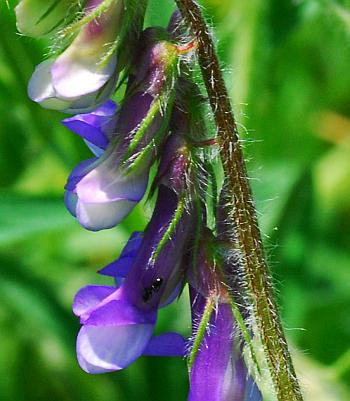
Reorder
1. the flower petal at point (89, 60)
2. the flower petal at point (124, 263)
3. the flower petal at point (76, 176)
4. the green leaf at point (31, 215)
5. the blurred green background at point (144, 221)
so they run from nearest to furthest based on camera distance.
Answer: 1. the flower petal at point (89, 60)
2. the flower petal at point (76, 176)
3. the flower petal at point (124, 263)
4. the green leaf at point (31, 215)
5. the blurred green background at point (144, 221)

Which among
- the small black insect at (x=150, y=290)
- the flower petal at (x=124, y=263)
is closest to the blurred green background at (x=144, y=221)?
the flower petal at (x=124, y=263)

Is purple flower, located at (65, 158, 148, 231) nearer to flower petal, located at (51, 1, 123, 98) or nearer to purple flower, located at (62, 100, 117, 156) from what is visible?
purple flower, located at (62, 100, 117, 156)

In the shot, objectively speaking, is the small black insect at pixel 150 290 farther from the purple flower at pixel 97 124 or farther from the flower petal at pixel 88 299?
the purple flower at pixel 97 124

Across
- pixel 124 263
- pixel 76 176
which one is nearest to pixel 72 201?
pixel 76 176

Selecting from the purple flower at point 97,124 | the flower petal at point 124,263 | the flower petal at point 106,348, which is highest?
the purple flower at point 97,124

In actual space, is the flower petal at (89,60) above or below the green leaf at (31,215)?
above

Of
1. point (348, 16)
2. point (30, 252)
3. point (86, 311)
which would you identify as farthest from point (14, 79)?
point (86, 311)

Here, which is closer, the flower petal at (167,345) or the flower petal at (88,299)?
the flower petal at (88,299)
